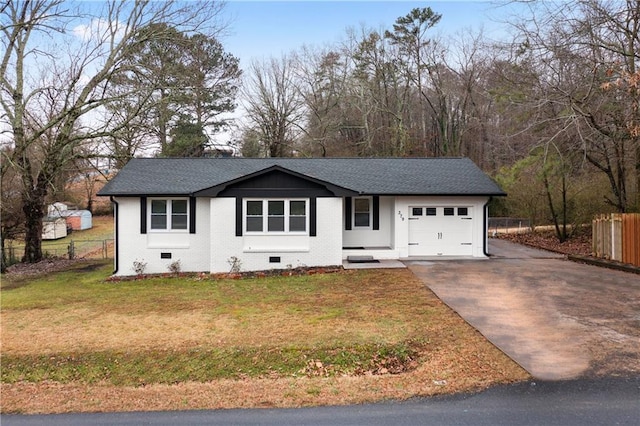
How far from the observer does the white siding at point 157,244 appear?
49.4 feet

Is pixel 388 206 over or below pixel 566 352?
over

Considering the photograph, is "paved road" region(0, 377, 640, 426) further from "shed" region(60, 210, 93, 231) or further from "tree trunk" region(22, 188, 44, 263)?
"shed" region(60, 210, 93, 231)

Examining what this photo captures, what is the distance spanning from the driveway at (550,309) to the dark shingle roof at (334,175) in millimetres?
2967

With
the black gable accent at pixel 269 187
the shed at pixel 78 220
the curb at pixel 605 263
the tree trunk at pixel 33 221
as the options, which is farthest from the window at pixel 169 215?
the shed at pixel 78 220

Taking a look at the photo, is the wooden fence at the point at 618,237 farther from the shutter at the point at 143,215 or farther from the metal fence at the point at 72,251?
the metal fence at the point at 72,251

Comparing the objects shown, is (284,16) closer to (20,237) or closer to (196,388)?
(20,237)

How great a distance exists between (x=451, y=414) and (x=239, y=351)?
3362 mm

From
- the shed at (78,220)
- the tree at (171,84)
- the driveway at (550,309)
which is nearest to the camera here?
the driveway at (550,309)

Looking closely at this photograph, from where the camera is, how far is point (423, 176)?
17516mm

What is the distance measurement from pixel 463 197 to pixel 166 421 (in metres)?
13.8

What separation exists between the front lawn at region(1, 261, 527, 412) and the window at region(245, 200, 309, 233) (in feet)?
12.2

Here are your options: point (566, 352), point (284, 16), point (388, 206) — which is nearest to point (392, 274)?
point (388, 206)

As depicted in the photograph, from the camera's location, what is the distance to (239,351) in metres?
6.82

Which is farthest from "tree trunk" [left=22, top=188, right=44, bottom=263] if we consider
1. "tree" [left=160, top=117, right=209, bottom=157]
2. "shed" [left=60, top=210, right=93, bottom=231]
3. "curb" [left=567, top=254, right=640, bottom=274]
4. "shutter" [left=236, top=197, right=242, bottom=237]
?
"curb" [left=567, top=254, right=640, bottom=274]
